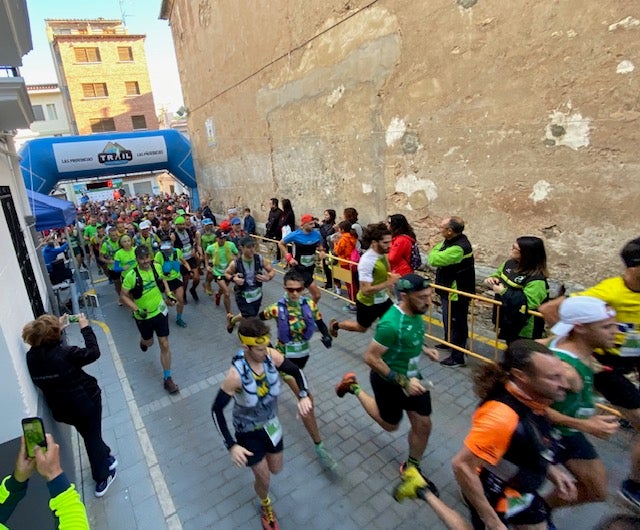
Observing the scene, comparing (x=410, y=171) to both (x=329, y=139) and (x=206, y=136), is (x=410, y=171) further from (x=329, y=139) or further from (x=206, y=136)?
(x=206, y=136)

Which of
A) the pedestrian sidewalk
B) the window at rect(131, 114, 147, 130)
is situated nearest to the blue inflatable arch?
the pedestrian sidewalk

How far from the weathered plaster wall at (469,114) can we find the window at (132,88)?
105 feet

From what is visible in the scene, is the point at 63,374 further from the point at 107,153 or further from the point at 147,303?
the point at 107,153

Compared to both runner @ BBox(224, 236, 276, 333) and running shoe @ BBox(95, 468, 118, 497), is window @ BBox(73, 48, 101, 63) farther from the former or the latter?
running shoe @ BBox(95, 468, 118, 497)

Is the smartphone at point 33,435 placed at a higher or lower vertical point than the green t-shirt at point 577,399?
higher

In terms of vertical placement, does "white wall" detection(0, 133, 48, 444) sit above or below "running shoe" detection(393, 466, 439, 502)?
above

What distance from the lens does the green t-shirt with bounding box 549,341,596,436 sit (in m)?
2.58

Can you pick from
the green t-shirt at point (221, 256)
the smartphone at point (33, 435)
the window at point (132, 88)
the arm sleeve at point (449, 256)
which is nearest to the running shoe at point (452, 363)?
the arm sleeve at point (449, 256)

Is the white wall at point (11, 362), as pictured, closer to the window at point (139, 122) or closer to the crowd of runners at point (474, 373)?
the crowd of runners at point (474, 373)

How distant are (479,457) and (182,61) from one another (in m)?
21.2

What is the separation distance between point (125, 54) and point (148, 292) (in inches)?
1646

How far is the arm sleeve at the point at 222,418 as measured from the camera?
288cm

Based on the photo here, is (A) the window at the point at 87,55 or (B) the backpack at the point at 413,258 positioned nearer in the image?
(B) the backpack at the point at 413,258

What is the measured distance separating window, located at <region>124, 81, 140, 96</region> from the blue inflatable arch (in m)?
25.2
